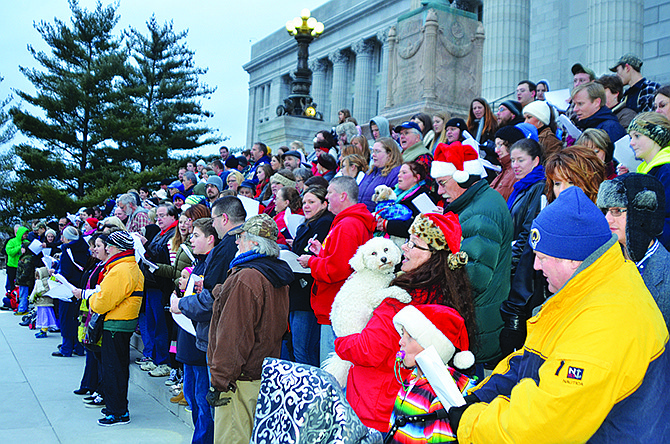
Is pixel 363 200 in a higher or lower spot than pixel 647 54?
lower

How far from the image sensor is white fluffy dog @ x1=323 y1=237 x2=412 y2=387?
3.70 metres

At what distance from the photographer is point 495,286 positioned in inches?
159

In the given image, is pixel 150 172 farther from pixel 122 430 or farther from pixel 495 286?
pixel 495 286

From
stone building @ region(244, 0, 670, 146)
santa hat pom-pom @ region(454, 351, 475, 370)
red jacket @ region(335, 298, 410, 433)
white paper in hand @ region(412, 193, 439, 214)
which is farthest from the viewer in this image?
stone building @ region(244, 0, 670, 146)

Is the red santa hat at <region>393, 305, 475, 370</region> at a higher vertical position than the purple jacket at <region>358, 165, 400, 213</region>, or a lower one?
lower

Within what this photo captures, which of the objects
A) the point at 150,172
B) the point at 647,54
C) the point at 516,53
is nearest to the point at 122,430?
the point at 516,53

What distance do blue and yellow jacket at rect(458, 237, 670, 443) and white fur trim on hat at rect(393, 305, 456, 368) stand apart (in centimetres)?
68

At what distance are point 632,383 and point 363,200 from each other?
5105 millimetres

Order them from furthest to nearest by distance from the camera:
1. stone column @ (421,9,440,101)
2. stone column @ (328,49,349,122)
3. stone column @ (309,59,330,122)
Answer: stone column @ (309,59,330,122) → stone column @ (328,49,349,122) → stone column @ (421,9,440,101)

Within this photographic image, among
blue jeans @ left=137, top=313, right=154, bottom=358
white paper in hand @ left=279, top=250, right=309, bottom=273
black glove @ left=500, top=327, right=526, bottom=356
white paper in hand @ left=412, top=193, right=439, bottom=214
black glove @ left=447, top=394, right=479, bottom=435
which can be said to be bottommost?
blue jeans @ left=137, top=313, right=154, bottom=358

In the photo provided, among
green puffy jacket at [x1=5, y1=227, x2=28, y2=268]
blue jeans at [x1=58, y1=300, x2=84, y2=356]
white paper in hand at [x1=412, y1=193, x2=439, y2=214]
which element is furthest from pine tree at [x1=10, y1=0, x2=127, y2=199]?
white paper in hand at [x1=412, y1=193, x2=439, y2=214]

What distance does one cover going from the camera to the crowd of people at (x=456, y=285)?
1979mm

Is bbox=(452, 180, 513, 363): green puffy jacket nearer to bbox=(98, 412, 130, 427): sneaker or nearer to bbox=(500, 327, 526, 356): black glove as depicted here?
bbox=(500, 327, 526, 356): black glove

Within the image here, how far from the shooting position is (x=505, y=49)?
15.6m
